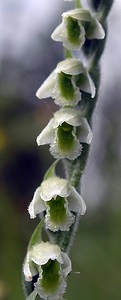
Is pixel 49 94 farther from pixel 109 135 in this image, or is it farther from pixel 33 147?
pixel 33 147

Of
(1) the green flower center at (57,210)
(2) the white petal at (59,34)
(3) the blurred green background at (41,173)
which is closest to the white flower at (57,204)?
(1) the green flower center at (57,210)

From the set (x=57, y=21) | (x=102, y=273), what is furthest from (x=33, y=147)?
(x=57, y=21)

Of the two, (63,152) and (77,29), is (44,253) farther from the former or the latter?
(77,29)

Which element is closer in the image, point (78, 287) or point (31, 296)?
point (31, 296)

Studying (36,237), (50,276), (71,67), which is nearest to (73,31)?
(71,67)

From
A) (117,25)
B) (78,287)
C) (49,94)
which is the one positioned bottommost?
(78,287)

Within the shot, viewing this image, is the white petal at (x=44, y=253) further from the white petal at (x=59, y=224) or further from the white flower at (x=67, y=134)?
the white flower at (x=67, y=134)

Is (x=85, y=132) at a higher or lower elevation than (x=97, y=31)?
lower

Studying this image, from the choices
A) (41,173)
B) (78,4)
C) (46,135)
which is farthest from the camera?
(41,173)
